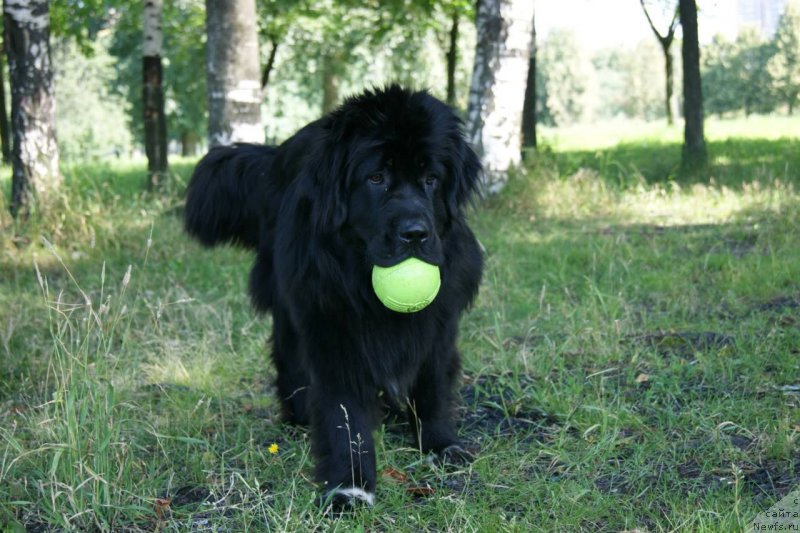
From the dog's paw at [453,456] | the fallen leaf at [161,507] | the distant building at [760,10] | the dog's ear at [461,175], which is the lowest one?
the dog's paw at [453,456]

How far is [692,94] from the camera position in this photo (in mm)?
10797

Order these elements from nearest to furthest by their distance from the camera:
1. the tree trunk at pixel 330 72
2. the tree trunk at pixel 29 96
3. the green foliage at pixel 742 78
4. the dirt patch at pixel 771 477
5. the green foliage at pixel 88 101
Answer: the dirt patch at pixel 771 477 → the tree trunk at pixel 29 96 → the tree trunk at pixel 330 72 → the green foliage at pixel 88 101 → the green foliage at pixel 742 78

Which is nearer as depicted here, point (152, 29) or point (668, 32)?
point (152, 29)

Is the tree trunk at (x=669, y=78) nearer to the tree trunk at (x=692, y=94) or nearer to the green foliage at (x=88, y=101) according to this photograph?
the tree trunk at (x=692, y=94)

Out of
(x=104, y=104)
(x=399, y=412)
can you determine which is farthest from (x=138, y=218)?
(x=104, y=104)

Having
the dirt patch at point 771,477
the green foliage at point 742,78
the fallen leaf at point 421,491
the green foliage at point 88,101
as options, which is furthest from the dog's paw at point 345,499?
the green foliage at point 742,78

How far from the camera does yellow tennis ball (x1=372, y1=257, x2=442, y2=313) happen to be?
289cm

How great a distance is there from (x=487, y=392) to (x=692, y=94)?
8074 millimetres

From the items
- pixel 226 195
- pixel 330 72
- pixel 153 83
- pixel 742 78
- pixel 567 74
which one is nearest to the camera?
pixel 226 195

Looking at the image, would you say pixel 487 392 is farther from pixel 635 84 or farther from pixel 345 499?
pixel 635 84

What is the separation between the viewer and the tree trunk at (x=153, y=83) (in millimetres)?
11875

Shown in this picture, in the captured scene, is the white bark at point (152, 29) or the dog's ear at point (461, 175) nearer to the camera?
the dog's ear at point (461, 175)

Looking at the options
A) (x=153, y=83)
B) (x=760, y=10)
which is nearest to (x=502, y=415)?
(x=760, y=10)

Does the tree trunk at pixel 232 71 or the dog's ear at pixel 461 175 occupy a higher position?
the tree trunk at pixel 232 71
